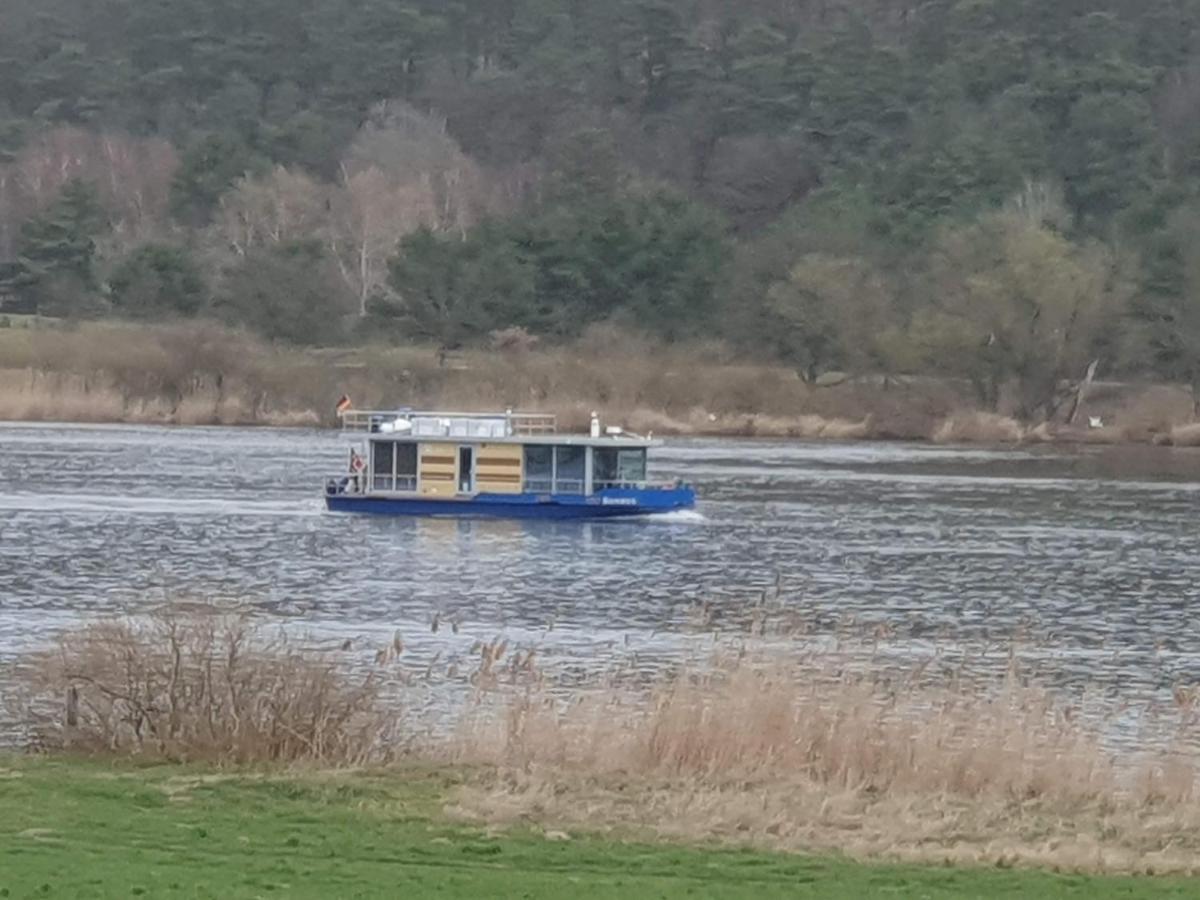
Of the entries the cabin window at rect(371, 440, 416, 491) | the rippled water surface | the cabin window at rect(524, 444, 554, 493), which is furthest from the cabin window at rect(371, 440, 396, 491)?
the cabin window at rect(524, 444, 554, 493)

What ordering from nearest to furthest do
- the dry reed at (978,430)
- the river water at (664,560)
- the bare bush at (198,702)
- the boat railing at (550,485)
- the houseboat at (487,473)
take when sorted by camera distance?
1. the bare bush at (198,702)
2. the river water at (664,560)
3. the houseboat at (487,473)
4. the boat railing at (550,485)
5. the dry reed at (978,430)

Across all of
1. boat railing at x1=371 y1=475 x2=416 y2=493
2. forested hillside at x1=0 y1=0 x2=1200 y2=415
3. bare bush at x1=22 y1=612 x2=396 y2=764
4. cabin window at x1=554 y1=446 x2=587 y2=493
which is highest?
forested hillside at x1=0 y1=0 x2=1200 y2=415

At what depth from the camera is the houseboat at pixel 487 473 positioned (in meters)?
60.9

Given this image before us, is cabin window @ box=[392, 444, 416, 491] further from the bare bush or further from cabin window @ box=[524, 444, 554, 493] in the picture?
the bare bush

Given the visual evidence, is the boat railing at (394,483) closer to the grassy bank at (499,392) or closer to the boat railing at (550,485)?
the boat railing at (550,485)

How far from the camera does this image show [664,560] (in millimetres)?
50156

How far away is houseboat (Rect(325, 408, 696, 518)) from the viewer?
200ft

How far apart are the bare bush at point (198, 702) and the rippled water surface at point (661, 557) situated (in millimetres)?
7615

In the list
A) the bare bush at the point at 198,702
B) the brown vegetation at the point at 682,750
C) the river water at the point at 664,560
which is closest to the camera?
the brown vegetation at the point at 682,750

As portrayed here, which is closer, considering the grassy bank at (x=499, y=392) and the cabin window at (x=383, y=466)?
the cabin window at (x=383, y=466)

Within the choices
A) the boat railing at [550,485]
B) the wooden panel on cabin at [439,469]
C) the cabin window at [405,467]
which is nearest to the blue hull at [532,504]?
the wooden panel on cabin at [439,469]

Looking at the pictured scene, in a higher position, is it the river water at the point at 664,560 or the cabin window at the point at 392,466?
the cabin window at the point at 392,466

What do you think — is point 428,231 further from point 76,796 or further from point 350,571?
point 76,796

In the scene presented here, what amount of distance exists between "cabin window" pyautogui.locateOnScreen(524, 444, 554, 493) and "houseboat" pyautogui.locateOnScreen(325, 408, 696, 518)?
0.03 metres
